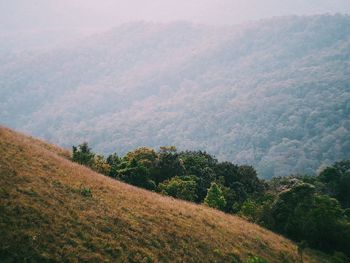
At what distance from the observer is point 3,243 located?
21.1 metres

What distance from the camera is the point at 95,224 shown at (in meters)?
26.2

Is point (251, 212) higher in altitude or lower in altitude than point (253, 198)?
lower

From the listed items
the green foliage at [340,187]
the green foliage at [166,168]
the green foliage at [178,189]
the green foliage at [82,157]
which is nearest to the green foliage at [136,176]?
the green foliage at [178,189]

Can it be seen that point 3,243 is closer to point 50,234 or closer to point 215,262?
point 50,234

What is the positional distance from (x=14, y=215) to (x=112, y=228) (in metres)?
6.10

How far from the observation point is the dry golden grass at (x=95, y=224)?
2267 centimetres

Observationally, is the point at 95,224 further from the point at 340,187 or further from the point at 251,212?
the point at 340,187

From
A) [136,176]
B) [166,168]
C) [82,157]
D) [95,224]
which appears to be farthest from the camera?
[166,168]

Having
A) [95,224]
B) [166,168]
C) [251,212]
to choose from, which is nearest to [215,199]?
[251,212]

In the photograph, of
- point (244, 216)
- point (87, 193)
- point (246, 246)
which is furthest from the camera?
point (244, 216)

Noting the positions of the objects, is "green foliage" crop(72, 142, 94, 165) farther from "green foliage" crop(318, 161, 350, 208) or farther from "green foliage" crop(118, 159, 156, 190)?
"green foliage" crop(318, 161, 350, 208)

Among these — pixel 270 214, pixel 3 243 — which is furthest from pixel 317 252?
pixel 3 243

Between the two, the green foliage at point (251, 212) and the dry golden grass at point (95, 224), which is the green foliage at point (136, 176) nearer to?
the green foliage at point (251, 212)

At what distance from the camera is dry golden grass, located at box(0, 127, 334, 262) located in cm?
2267
